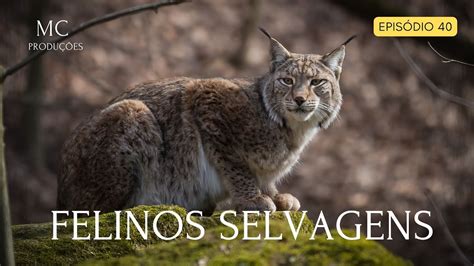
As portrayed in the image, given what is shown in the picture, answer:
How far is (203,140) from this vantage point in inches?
264

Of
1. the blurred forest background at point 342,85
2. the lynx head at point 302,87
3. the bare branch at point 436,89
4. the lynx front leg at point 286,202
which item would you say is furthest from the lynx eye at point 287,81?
the blurred forest background at point 342,85

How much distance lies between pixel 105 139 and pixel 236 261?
320cm

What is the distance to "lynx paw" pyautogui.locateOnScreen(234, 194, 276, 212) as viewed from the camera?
6281 mm

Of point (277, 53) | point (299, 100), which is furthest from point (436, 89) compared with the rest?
point (277, 53)

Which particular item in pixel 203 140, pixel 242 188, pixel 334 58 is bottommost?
pixel 242 188

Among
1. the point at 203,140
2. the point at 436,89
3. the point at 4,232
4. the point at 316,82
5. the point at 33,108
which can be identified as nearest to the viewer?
the point at 4,232

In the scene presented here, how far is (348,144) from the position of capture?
46.6 ft

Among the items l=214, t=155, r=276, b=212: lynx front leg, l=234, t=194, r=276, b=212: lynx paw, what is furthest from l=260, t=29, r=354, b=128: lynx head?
l=234, t=194, r=276, b=212: lynx paw

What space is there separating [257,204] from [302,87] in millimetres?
984

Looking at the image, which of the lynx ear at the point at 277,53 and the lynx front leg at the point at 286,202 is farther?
the lynx ear at the point at 277,53

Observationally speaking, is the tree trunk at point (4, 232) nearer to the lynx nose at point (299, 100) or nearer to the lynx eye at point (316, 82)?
the lynx nose at point (299, 100)

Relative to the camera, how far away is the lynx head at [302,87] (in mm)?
6453

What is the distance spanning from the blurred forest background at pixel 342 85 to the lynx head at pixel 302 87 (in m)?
4.61

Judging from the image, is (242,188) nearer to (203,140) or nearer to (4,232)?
(203,140)
